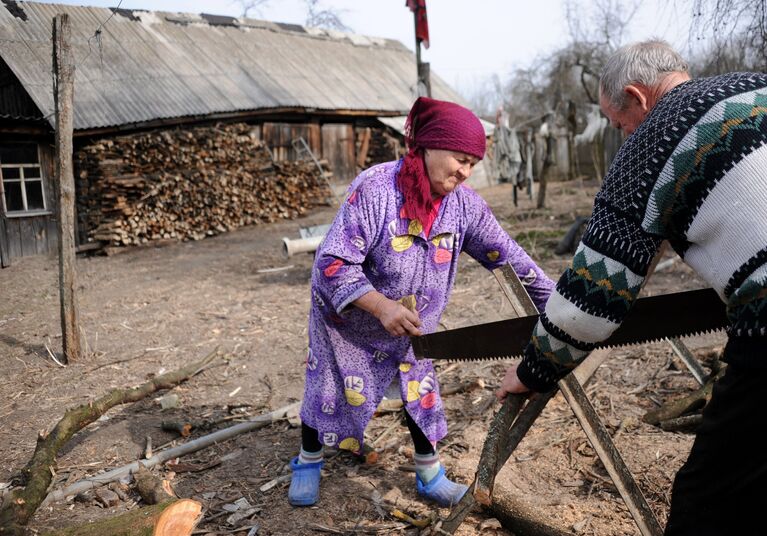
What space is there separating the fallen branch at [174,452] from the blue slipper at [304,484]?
828 mm

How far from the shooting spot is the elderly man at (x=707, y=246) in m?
1.52

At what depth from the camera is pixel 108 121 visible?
1280cm

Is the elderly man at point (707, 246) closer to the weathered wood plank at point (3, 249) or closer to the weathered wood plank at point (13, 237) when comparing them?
the weathered wood plank at point (3, 249)

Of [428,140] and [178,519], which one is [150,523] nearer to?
[178,519]

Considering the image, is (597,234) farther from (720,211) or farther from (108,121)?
(108,121)

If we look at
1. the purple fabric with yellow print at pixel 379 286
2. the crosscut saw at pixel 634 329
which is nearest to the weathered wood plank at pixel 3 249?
the purple fabric with yellow print at pixel 379 286

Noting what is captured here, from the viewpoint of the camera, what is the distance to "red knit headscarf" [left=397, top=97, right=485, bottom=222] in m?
2.79

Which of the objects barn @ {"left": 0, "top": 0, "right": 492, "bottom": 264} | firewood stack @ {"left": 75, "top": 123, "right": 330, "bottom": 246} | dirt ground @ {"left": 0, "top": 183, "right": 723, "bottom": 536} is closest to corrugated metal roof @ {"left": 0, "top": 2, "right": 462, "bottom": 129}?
barn @ {"left": 0, "top": 0, "right": 492, "bottom": 264}

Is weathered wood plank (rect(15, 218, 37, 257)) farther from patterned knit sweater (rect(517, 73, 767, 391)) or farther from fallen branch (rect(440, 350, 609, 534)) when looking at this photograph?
patterned knit sweater (rect(517, 73, 767, 391))

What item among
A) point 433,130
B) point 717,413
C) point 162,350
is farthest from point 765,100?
point 162,350

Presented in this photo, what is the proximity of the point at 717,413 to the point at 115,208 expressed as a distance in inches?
512

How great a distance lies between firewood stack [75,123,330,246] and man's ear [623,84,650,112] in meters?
12.4

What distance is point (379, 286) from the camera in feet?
9.99

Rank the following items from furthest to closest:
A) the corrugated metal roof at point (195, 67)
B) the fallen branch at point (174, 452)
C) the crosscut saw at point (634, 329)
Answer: the corrugated metal roof at point (195, 67)
the fallen branch at point (174, 452)
the crosscut saw at point (634, 329)
